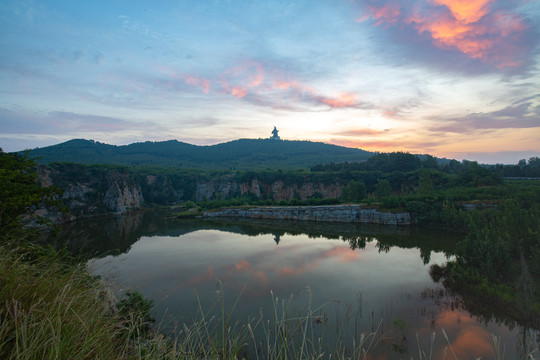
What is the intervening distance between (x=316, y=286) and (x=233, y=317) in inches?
252

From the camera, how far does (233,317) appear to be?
13.7m

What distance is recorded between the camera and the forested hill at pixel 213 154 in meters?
136

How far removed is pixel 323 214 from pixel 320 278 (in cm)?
2757

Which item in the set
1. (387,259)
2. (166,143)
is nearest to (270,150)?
(166,143)

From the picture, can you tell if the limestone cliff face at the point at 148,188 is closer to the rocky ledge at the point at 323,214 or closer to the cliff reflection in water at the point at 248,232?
the cliff reflection in water at the point at 248,232

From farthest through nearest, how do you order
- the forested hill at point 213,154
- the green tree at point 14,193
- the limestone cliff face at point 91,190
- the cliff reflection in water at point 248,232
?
the forested hill at point 213,154 < the limestone cliff face at point 91,190 < the cliff reflection in water at point 248,232 < the green tree at point 14,193

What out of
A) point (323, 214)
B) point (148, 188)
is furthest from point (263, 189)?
point (148, 188)

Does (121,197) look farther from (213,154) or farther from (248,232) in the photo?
(213,154)

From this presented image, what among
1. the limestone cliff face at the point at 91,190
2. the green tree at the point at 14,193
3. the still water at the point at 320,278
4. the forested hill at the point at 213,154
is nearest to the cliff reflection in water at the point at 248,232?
the still water at the point at 320,278

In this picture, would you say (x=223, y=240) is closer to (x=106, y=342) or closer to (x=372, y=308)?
(x=372, y=308)

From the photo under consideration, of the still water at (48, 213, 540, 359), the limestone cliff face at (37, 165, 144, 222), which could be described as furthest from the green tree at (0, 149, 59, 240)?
the limestone cliff face at (37, 165, 144, 222)

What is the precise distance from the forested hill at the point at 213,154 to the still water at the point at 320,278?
91477 mm

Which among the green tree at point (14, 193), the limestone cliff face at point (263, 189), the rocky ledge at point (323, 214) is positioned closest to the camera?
the green tree at point (14, 193)

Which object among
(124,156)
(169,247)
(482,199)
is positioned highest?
(124,156)
